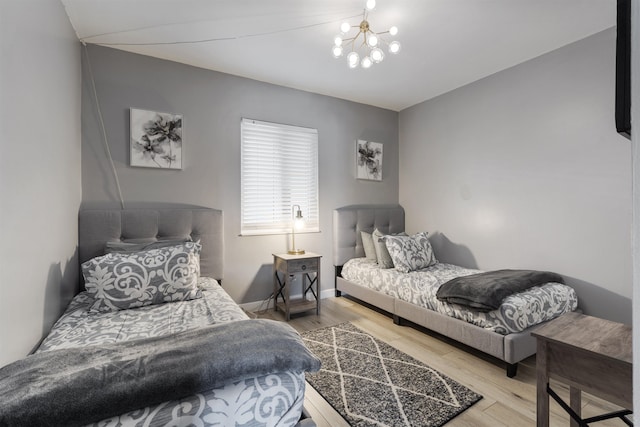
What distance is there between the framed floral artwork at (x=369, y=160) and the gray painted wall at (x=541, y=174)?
643 mm

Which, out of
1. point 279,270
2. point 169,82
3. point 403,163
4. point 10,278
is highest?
point 169,82

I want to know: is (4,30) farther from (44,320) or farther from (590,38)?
(590,38)

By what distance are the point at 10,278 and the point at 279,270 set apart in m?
2.25

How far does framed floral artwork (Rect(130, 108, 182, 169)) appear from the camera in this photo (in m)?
2.71

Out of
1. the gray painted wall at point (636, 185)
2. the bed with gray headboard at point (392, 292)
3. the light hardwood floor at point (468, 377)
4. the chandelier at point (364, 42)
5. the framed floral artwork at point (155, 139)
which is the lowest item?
the light hardwood floor at point (468, 377)

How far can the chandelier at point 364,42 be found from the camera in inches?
84.0

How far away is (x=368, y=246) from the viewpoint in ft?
12.0

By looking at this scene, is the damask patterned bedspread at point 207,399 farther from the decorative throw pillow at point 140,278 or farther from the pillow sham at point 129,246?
the pillow sham at point 129,246

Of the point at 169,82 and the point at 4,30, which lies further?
the point at 169,82

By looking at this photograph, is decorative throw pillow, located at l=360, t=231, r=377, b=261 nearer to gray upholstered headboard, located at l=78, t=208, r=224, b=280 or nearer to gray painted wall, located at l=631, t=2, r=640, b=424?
gray upholstered headboard, located at l=78, t=208, r=224, b=280

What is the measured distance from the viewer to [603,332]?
1.15 m

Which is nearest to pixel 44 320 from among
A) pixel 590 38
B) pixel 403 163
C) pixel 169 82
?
pixel 169 82

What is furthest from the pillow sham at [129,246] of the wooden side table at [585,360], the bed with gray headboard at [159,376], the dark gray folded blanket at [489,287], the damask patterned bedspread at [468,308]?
the wooden side table at [585,360]

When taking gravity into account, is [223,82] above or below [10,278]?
above
